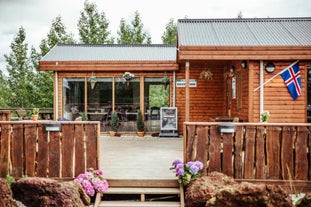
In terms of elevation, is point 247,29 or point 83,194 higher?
point 247,29

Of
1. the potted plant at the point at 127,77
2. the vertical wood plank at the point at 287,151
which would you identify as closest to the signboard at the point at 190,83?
the potted plant at the point at 127,77

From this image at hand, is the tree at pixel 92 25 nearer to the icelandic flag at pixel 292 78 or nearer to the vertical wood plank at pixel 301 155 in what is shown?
the icelandic flag at pixel 292 78

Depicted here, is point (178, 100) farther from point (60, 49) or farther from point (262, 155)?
point (262, 155)

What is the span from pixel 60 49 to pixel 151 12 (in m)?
16.5

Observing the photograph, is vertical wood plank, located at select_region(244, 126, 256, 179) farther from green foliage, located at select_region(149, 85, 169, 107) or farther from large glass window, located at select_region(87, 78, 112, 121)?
large glass window, located at select_region(87, 78, 112, 121)

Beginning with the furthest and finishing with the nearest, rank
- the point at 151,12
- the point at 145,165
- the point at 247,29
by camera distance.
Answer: the point at 151,12
the point at 247,29
the point at 145,165

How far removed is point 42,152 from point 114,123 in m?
5.84

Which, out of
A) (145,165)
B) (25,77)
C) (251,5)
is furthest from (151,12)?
(145,165)

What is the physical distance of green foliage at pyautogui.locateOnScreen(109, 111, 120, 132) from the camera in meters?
11.0

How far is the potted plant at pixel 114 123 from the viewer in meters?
11.0

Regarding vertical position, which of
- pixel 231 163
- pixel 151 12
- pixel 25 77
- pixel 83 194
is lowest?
pixel 83 194

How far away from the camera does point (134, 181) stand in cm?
517

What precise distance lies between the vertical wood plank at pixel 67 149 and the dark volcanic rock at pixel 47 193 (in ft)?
1.83

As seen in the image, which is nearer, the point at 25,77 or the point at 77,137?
the point at 77,137
